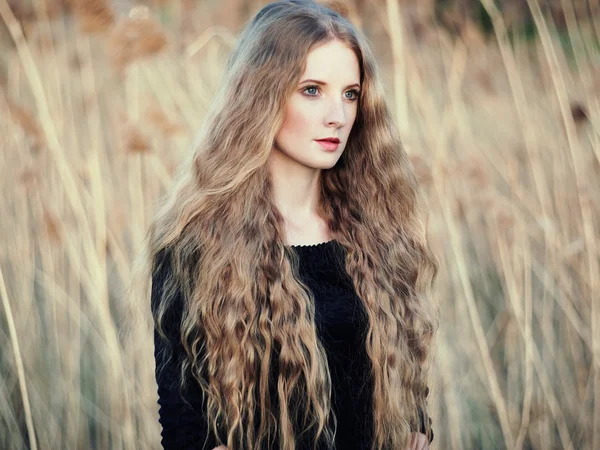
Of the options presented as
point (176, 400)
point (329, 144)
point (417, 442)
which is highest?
point (329, 144)

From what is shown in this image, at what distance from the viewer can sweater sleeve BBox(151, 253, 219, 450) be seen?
1.21 meters

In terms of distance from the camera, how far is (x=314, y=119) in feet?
4.06

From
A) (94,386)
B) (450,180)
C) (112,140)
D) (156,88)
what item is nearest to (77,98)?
(112,140)

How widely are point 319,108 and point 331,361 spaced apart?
46cm

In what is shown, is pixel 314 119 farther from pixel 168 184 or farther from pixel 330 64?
pixel 168 184

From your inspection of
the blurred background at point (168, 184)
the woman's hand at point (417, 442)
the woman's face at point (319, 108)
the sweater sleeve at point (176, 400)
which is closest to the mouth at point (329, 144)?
the woman's face at point (319, 108)

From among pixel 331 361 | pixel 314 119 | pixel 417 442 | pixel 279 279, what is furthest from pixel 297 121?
pixel 417 442

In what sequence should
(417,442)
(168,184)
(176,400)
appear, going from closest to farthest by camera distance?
(176,400) < (417,442) < (168,184)

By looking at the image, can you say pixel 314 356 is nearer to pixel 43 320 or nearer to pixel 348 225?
pixel 348 225

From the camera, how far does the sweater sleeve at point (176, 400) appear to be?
121 cm

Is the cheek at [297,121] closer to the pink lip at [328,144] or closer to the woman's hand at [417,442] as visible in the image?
the pink lip at [328,144]

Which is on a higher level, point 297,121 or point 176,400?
point 297,121

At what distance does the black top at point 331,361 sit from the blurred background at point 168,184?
0.50m

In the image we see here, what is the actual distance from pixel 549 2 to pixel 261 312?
1452 mm
